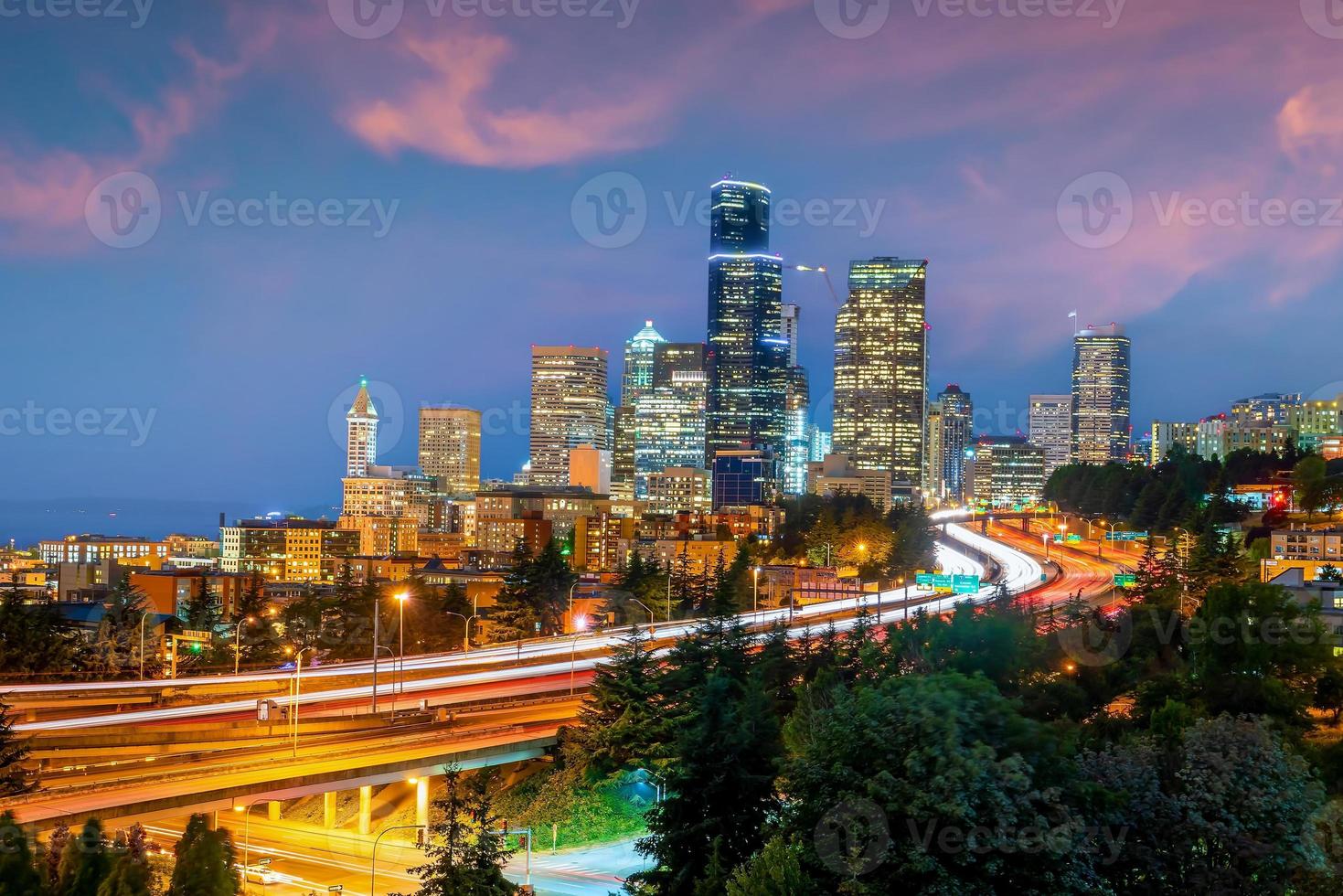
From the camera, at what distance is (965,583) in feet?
179

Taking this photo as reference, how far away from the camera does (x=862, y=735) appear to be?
55.5 ft

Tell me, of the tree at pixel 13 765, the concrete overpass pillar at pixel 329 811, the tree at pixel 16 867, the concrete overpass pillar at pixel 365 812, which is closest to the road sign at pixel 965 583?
the concrete overpass pillar at pixel 329 811

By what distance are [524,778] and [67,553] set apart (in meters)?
142

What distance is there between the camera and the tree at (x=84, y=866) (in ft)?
62.0

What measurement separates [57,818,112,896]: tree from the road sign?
41541 millimetres

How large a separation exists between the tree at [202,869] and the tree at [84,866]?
3.90ft

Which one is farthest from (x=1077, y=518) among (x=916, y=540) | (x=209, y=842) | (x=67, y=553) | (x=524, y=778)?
(x=67, y=553)

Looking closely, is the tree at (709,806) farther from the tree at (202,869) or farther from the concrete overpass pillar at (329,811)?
the concrete overpass pillar at (329,811)

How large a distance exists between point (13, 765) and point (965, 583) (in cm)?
4077

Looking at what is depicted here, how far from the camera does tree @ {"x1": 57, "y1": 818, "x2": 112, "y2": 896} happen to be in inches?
744

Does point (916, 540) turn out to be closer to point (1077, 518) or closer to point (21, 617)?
point (1077, 518)

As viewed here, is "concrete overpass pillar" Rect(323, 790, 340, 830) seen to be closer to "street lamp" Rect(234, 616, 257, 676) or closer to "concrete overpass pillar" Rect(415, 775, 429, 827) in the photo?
"concrete overpass pillar" Rect(415, 775, 429, 827)

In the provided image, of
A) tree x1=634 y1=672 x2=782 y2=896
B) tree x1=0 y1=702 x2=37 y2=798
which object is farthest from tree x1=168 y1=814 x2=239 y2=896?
tree x1=634 y1=672 x2=782 y2=896

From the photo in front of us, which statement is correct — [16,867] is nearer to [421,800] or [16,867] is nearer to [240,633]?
[421,800]
